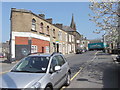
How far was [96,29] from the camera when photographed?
1326 cm

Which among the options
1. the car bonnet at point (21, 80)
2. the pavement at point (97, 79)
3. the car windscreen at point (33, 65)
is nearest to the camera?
the car bonnet at point (21, 80)

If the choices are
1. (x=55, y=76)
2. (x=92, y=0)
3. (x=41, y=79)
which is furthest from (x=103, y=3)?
(x=41, y=79)

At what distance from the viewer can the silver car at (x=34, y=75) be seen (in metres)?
4.09

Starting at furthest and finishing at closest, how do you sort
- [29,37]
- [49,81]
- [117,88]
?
1. [29,37]
2. [117,88]
3. [49,81]

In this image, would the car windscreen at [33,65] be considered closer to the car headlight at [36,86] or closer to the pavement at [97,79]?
the car headlight at [36,86]

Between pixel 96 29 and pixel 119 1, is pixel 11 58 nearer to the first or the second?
pixel 96 29

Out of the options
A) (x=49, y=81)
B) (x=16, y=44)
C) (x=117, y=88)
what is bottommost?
(x=117, y=88)

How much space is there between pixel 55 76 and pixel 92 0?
8.33 m

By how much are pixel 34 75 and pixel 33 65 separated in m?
0.90

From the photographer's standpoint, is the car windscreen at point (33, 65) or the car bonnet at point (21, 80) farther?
the car windscreen at point (33, 65)

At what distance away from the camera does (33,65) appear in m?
5.56

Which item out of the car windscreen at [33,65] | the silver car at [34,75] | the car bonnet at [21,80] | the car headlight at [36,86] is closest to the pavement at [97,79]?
the silver car at [34,75]

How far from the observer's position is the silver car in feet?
13.4

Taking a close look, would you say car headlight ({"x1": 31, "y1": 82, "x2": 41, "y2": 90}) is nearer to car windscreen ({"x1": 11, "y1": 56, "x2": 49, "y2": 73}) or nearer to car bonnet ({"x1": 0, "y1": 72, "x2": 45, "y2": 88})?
car bonnet ({"x1": 0, "y1": 72, "x2": 45, "y2": 88})
